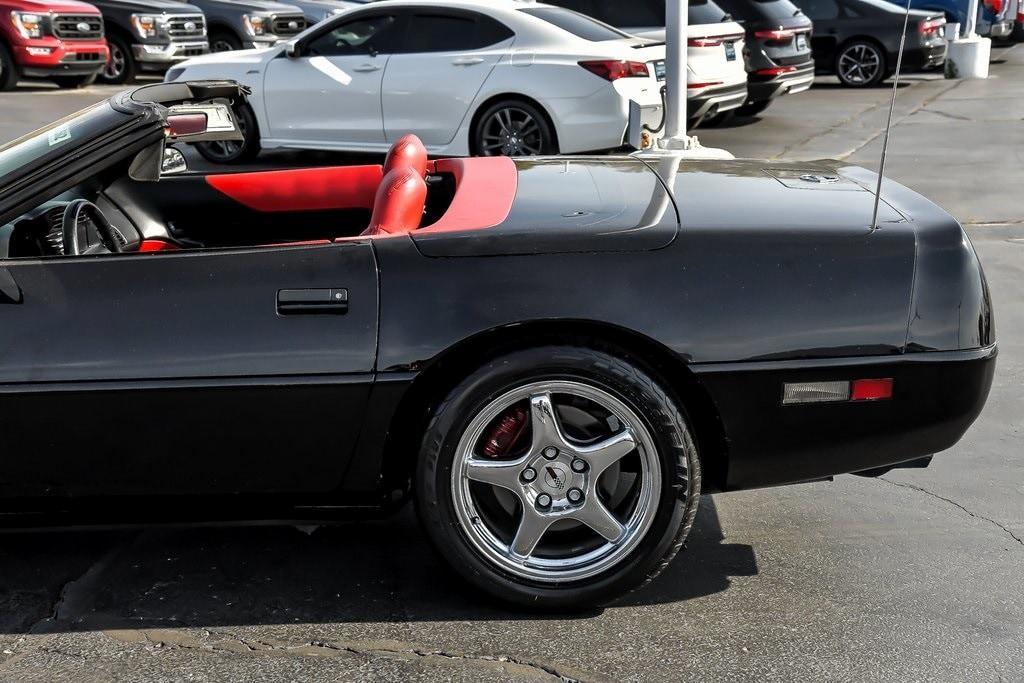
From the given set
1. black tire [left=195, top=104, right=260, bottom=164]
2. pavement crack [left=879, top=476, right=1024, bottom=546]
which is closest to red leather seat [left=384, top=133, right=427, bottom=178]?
pavement crack [left=879, top=476, right=1024, bottom=546]

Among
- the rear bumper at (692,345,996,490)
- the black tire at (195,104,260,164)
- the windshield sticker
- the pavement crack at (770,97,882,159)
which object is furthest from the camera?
the black tire at (195,104,260,164)

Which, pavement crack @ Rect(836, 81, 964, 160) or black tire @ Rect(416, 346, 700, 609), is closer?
black tire @ Rect(416, 346, 700, 609)

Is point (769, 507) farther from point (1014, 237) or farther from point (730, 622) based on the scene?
point (1014, 237)

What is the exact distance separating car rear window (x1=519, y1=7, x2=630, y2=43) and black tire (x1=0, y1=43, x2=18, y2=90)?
8.18 m

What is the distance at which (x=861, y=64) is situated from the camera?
1784 cm

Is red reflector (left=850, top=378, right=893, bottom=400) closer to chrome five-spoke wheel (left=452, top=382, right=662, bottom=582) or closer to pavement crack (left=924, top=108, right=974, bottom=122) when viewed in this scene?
chrome five-spoke wheel (left=452, top=382, right=662, bottom=582)

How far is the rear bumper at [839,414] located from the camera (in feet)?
10.8

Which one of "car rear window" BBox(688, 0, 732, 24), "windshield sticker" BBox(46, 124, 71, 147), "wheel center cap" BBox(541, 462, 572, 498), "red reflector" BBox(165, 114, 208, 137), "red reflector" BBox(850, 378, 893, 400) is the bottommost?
"car rear window" BBox(688, 0, 732, 24)

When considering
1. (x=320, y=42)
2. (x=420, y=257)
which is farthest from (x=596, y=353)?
(x=320, y=42)

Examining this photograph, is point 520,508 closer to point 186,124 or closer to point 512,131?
point 186,124

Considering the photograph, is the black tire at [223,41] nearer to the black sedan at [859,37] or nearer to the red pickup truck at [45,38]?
the red pickup truck at [45,38]

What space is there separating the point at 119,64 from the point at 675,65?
10831 millimetres

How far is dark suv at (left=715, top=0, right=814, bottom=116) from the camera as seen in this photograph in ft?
46.3

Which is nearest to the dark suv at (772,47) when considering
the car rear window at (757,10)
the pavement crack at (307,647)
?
the car rear window at (757,10)
